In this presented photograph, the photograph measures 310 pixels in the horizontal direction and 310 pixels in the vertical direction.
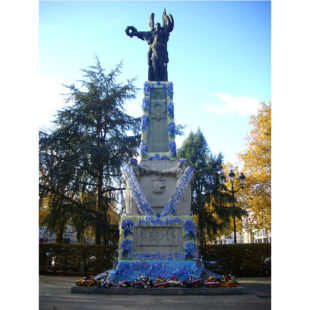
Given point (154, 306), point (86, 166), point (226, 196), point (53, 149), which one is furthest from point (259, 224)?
point (154, 306)

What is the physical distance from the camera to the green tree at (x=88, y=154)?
19.3 m

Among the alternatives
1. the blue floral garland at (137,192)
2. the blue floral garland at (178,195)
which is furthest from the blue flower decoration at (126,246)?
the blue floral garland at (178,195)

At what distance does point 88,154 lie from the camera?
68.1 feet

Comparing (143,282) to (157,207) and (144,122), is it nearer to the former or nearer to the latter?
(157,207)

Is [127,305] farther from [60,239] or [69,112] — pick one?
[69,112]

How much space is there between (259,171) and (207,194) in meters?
4.25

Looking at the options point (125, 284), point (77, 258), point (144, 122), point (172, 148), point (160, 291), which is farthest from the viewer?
point (77, 258)

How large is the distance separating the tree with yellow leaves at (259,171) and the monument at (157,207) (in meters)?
13.6

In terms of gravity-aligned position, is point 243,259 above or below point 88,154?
below

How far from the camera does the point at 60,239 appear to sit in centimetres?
2017

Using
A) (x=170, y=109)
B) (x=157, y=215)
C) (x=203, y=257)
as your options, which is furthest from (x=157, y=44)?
(x=203, y=257)

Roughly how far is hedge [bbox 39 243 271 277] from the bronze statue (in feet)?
28.2

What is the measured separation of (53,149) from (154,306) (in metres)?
15.6

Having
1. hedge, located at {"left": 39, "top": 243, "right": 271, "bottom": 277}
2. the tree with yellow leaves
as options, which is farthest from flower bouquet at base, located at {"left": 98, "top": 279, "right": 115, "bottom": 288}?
the tree with yellow leaves
